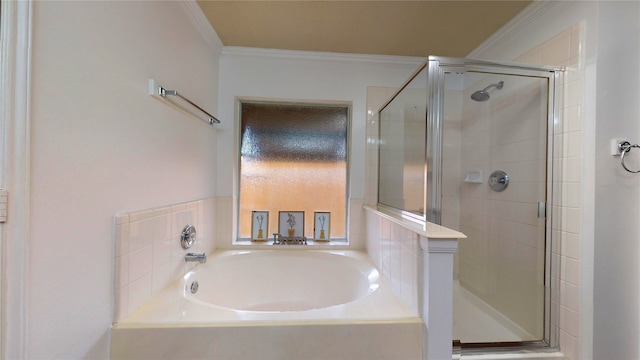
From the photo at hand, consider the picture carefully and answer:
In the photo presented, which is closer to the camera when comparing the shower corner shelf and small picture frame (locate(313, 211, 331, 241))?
the shower corner shelf

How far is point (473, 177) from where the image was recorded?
191cm

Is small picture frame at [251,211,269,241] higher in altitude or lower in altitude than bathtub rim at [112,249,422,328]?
higher

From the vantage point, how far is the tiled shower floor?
4.66 feet

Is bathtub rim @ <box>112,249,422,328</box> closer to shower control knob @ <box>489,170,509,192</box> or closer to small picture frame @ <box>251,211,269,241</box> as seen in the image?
small picture frame @ <box>251,211,269,241</box>

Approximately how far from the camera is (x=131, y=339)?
101 centimetres

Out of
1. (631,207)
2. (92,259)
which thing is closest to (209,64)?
(92,259)

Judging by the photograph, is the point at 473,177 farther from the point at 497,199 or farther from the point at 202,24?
the point at 202,24

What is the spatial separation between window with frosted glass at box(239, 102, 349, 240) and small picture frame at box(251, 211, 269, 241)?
54 millimetres

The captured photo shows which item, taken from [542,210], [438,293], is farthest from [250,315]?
[542,210]

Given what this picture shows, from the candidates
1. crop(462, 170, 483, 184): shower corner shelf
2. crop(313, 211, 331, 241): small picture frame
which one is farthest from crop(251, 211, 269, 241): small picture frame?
crop(462, 170, 483, 184): shower corner shelf

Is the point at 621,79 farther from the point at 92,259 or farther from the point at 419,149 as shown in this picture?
the point at 92,259

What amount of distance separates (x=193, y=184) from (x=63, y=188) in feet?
2.81

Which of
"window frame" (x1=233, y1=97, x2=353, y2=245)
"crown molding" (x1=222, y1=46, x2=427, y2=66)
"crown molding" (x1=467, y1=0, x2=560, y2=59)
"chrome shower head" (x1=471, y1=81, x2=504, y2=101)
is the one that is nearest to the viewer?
"crown molding" (x1=467, y1=0, x2=560, y2=59)

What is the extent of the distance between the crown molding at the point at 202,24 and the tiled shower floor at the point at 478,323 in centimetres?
240
